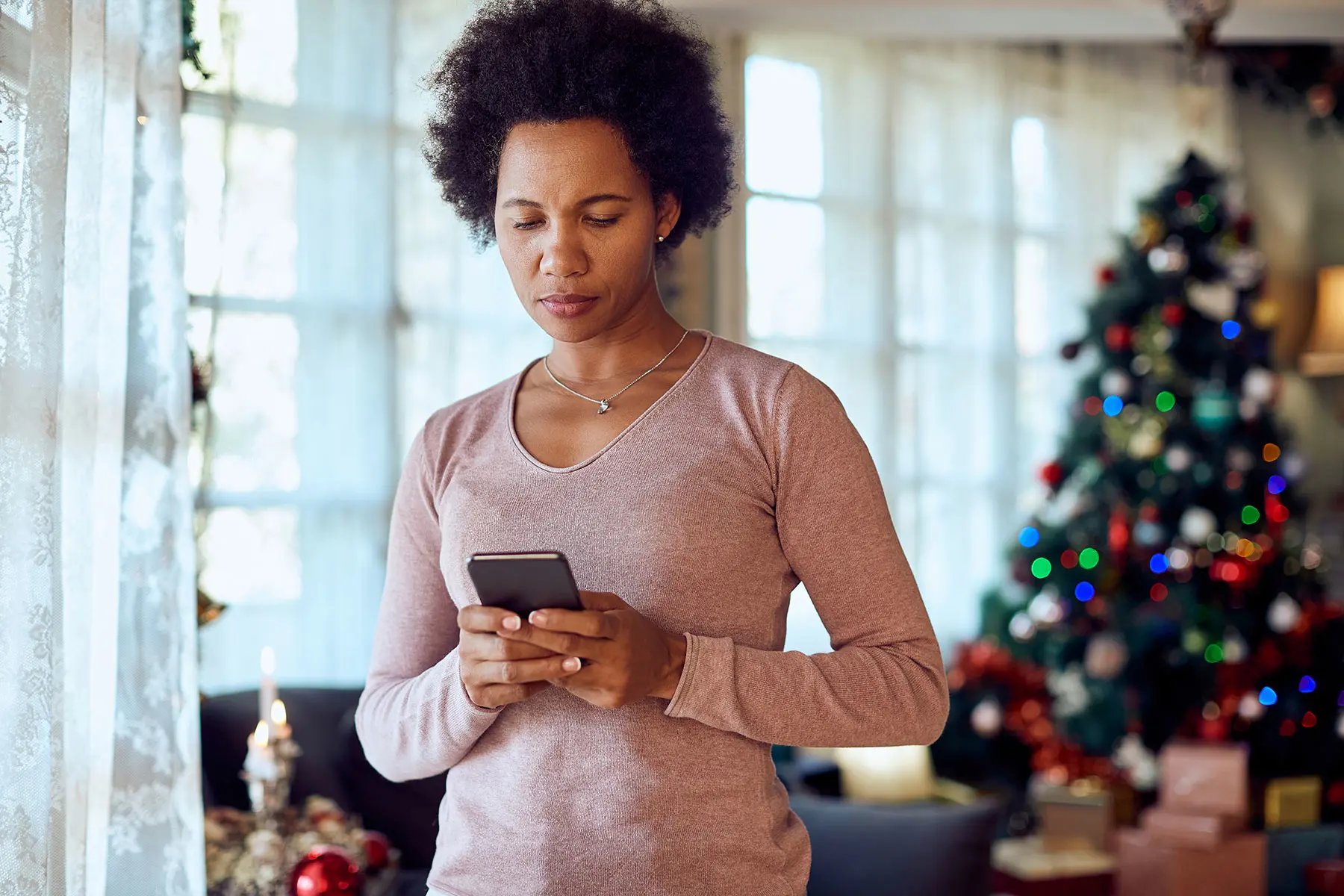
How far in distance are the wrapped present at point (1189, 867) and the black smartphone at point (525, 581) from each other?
9.98 feet

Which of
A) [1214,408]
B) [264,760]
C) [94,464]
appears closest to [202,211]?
[264,760]

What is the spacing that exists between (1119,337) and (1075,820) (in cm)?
165

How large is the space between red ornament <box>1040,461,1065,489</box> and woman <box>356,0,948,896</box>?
336 cm

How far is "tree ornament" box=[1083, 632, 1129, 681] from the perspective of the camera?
167 inches

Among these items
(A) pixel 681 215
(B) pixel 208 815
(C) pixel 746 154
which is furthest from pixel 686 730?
(C) pixel 746 154

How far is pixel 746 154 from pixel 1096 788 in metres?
2.34

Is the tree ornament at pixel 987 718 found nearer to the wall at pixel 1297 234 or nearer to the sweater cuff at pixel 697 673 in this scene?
the wall at pixel 1297 234

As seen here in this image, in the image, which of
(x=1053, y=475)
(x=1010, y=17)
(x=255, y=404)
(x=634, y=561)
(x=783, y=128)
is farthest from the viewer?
(x=1053, y=475)

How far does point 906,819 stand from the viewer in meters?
2.71

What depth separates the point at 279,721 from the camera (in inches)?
86.6

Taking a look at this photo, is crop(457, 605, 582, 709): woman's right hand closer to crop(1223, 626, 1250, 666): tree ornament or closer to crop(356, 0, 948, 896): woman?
crop(356, 0, 948, 896): woman

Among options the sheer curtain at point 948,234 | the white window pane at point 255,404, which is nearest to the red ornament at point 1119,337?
the sheer curtain at point 948,234

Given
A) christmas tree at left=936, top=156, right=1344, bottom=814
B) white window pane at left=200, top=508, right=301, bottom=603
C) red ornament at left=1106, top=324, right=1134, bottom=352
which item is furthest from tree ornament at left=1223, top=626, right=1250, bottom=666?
white window pane at left=200, top=508, right=301, bottom=603

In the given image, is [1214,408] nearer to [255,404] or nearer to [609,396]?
[255,404]
